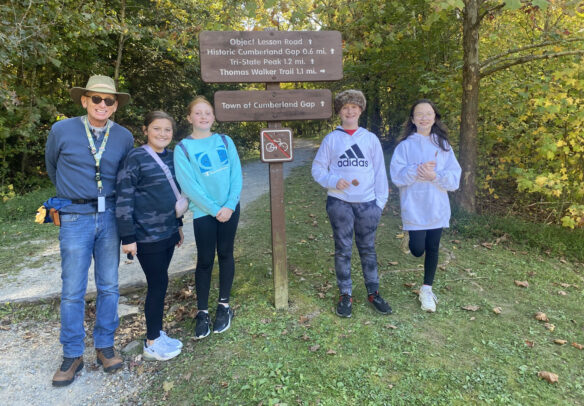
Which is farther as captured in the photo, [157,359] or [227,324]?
[227,324]

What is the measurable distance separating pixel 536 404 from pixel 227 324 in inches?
97.9

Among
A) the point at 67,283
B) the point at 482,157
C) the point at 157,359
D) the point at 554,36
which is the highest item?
the point at 554,36

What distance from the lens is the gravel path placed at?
276 centimetres

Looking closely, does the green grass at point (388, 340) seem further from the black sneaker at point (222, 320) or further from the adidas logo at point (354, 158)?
the adidas logo at point (354, 158)

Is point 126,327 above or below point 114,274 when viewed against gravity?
below

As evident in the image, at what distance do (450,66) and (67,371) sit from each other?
881 centimetres

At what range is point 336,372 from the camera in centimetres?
290

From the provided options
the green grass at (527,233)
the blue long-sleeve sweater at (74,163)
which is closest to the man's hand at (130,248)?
the blue long-sleeve sweater at (74,163)

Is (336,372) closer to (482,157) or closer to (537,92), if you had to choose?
(537,92)

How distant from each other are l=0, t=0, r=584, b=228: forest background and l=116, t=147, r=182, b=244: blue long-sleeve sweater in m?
2.83

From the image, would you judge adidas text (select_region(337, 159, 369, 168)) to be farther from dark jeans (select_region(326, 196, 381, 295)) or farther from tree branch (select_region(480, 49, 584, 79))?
tree branch (select_region(480, 49, 584, 79))

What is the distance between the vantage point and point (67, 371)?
9.43ft

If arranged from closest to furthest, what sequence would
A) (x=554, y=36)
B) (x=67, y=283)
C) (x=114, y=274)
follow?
(x=67, y=283), (x=114, y=274), (x=554, y=36)

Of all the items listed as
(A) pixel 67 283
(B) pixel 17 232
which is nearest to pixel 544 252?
(A) pixel 67 283
